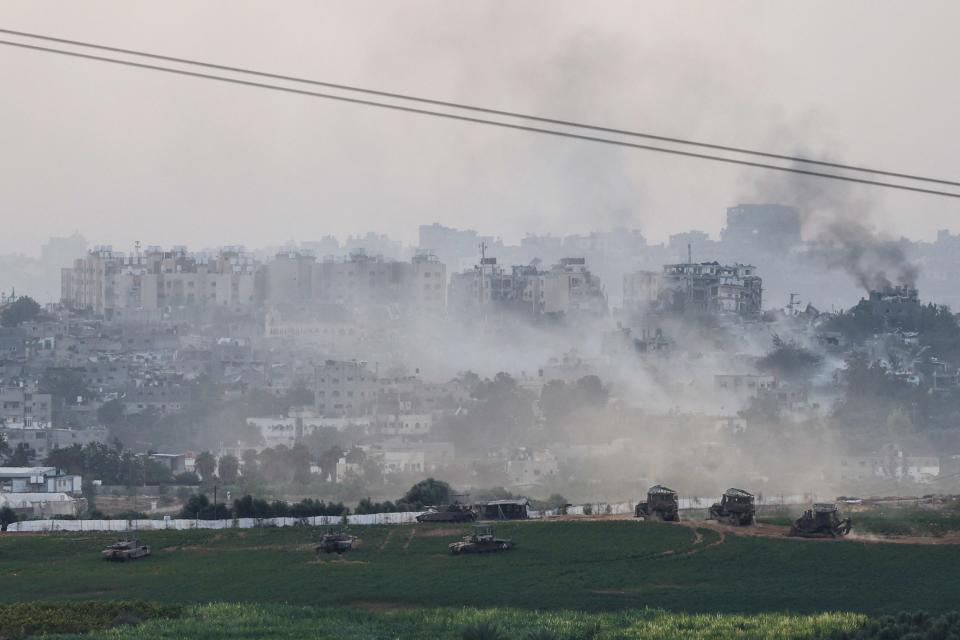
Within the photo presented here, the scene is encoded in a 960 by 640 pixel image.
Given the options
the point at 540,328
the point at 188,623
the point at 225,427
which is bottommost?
the point at 188,623

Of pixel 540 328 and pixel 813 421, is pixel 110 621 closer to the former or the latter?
pixel 813 421

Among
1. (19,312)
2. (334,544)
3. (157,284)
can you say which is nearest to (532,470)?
(334,544)

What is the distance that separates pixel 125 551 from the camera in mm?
51875

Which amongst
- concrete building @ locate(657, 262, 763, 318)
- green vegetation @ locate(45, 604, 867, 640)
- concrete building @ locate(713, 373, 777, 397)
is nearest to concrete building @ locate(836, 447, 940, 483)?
concrete building @ locate(713, 373, 777, 397)

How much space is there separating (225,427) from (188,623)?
323ft

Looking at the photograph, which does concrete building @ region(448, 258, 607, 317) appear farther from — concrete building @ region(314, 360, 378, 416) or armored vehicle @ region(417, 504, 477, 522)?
armored vehicle @ region(417, 504, 477, 522)

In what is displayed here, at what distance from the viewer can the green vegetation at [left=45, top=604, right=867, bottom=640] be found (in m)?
37.2

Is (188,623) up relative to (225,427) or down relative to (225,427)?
down

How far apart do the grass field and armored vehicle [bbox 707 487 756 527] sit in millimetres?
2361

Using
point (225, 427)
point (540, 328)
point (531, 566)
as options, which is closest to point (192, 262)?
point (540, 328)

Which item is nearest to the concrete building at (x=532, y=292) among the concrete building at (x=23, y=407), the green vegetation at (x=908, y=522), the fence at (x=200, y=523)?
the concrete building at (x=23, y=407)

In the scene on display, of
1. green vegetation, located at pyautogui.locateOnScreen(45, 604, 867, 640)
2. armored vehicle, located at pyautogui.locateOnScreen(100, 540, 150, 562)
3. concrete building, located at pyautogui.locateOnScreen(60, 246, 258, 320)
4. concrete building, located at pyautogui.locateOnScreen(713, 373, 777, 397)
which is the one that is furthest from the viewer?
concrete building, located at pyautogui.locateOnScreen(60, 246, 258, 320)

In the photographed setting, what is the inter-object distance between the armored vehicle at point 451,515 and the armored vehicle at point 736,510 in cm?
860

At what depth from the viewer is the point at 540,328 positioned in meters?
177
